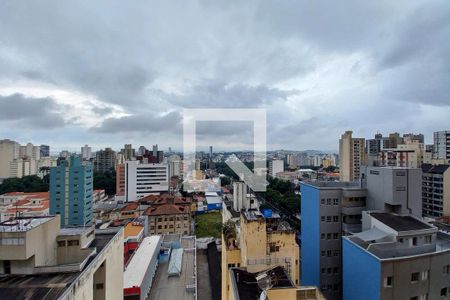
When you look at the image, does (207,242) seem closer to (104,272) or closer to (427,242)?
(104,272)

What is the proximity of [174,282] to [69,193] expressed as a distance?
8.37 meters

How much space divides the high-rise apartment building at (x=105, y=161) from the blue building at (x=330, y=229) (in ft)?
88.1

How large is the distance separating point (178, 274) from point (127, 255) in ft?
6.76

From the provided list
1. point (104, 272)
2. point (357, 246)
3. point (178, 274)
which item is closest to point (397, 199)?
point (357, 246)

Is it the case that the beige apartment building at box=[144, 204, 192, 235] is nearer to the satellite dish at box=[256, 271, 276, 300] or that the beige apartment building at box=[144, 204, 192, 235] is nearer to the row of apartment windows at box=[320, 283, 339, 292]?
the row of apartment windows at box=[320, 283, 339, 292]

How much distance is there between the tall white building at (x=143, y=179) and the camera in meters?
19.4

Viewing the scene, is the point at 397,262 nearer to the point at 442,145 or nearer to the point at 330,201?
the point at 330,201

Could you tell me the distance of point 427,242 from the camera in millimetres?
4074

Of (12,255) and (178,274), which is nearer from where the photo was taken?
(12,255)

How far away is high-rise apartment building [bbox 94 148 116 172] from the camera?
2945 cm

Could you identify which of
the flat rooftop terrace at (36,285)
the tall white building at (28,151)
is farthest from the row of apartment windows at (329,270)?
the tall white building at (28,151)

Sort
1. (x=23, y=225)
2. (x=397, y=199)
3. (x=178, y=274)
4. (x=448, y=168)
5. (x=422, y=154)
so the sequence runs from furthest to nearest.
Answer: (x=422, y=154) < (x=448, y=168) < (x=178, y=274) < (x=397, y=199) < (x=23, y=225)

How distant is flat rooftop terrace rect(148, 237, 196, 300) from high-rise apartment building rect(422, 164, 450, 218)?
37.1 ft

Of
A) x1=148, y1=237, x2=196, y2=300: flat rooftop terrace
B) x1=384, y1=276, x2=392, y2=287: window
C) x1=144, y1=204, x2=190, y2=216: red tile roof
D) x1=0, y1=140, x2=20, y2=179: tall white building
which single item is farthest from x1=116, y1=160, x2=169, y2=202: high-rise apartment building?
x1=384, y1=276, x2=392, y2=287: window
